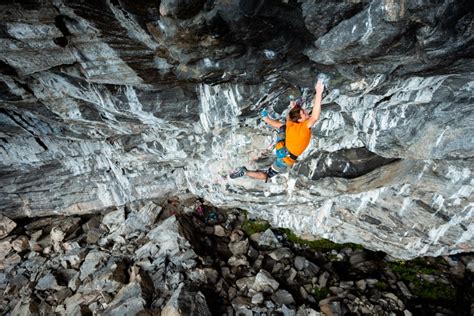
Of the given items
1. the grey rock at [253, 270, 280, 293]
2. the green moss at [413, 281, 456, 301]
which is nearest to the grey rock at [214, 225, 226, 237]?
the grey rock at [253, 270, 280, 293]

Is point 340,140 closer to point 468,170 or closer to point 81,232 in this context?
point 468,170

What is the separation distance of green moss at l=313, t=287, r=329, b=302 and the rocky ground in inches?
1.4

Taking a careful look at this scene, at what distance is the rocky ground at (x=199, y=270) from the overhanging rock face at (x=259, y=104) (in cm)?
167

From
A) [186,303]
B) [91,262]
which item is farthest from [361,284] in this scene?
[91,262]

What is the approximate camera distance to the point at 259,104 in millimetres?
7520

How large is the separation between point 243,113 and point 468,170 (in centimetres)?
571

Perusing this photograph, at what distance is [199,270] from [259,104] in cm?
641

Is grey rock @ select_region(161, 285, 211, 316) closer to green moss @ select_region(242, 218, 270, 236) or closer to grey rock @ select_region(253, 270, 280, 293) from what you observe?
grey rock @ select_region(253, 270, 280, 293)

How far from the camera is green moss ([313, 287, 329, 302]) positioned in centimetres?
1032

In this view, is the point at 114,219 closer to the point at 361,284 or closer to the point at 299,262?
the point at 299,262

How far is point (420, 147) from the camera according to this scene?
6.81m

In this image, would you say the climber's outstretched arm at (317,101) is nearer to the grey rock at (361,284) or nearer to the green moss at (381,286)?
the grey rock at (361,284)

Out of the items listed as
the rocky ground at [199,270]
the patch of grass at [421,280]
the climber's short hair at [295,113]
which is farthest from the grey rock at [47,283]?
the patch of grass at [421,280]

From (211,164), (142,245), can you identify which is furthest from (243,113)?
(142,245)
